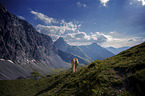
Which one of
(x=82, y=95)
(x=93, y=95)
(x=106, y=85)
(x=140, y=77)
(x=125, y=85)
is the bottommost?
(x=82, y=95)

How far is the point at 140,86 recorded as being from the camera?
12.8ft

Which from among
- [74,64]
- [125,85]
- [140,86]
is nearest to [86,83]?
[125,85]

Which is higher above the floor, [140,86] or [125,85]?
[140,86]

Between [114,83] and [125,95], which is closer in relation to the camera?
[125,95]

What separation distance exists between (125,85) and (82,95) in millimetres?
3562

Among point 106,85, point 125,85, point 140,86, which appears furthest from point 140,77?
point 106,85

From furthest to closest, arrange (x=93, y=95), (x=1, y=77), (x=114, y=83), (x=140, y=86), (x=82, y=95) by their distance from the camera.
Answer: (x=1, y=77)
(x=82, y=95)
(x=114, y=83)
(x=93, y=95)
(x=140, y=86)

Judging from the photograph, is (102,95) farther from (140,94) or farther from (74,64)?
(74,64)

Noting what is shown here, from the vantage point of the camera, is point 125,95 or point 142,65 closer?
point 125,95

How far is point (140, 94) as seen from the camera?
362 centimetres

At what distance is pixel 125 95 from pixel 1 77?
289279 mm

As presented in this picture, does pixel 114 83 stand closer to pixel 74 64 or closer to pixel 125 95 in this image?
pixel 125 95

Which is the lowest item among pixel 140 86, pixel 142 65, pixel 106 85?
pixel 106 85

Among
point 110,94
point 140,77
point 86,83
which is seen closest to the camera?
point 140,77
